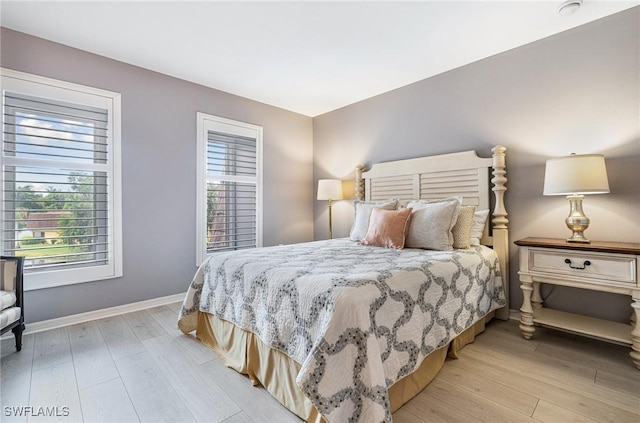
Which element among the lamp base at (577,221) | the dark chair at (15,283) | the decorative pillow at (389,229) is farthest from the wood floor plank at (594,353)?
the dark chair at (15,283)

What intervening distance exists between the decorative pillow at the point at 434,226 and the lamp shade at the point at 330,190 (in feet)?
5.06

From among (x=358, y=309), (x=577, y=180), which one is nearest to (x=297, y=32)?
(x=358, y=309)

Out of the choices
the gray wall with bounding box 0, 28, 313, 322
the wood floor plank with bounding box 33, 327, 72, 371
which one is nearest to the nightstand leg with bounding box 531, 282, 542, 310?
the gray wall with bounding box 0, 28, 313, 322

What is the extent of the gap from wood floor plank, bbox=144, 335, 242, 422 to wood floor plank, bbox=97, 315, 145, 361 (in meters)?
0.09

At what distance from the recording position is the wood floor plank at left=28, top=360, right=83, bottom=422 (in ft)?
4.80

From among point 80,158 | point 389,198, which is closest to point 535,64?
point 389,198

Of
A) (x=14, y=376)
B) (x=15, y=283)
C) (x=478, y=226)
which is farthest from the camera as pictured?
(x=478, y=226)

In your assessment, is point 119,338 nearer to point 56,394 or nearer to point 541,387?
point 56,394

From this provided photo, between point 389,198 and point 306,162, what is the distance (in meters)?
1.61

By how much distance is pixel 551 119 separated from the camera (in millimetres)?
2508

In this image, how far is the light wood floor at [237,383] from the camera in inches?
58.0

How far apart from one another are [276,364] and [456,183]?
2.40 m

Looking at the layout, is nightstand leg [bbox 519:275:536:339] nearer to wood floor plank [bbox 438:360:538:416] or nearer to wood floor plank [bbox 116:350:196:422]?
wood floor plank [bbox 438:360:538:416]

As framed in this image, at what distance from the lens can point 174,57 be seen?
2842 mm
